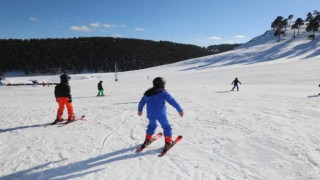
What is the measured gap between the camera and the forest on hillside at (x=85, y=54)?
415 ft

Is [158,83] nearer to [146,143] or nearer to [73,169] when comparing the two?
[146,143]

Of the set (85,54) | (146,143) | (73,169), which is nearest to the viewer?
(73,169)

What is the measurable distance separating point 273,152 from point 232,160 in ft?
3.41

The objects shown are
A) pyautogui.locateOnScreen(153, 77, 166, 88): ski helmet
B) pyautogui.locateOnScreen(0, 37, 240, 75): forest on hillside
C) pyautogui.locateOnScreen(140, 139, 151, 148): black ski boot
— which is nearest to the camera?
pyautogui.locateOnScreen(153, 77, 166, 88): ski helmet

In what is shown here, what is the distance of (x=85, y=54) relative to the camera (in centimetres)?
14125

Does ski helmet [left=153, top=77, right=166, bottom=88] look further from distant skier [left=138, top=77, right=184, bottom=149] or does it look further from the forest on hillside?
the forest on hillside

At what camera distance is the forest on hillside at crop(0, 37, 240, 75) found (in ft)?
415

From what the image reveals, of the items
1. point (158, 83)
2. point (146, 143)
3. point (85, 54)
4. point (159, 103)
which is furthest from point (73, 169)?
point (85, 54)

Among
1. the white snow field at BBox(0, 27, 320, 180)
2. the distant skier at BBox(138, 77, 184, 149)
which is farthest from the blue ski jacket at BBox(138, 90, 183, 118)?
the white snow field at BBox(0, 27, 320, 180)

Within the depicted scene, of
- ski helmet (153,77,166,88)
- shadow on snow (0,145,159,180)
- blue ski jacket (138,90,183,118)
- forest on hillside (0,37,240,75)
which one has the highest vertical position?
forest on hillside (0,37,240,75)

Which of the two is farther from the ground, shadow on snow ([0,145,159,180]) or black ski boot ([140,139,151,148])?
black ski boot ([140,139,151,148])

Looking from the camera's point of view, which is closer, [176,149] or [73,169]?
[73,169]

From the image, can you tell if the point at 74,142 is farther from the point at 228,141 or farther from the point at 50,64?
the point at 50,64

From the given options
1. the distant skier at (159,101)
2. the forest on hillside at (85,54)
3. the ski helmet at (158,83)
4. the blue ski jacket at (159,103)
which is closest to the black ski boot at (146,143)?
the distant skier at (159,101)
